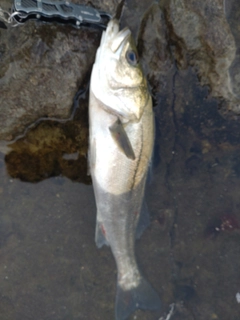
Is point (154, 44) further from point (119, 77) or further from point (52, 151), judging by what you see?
point (52, 151)

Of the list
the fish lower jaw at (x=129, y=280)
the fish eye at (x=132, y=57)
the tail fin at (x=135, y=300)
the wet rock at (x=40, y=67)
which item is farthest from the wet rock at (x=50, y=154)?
the tail fin at (x=135, y=300)

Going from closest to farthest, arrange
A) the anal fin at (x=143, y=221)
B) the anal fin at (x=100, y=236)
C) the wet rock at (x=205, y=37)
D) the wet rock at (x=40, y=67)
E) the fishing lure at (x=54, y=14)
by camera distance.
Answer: the fishing lure at (x=54, y=14), the wet rock at (x=40, y=67), the wet rock at (x=205, y=37), the anal fin at (x=100, y=236), the anal fin at (x=143, y=221)

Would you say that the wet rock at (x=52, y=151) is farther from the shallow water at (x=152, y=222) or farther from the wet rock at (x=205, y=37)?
the wet rock at (x=205, y=37)

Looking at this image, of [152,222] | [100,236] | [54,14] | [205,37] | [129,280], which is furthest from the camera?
[152,222]

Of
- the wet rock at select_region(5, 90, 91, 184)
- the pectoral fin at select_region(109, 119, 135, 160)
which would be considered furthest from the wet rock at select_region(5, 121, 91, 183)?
the pectoral fin at select_region(109, 119, 135, 160)

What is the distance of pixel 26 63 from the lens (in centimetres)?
276

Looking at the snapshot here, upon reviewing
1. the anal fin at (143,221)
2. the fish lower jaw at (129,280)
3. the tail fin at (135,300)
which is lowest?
the tail fin at (135,300)

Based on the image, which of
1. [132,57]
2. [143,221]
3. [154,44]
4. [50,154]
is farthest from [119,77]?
[143,221]

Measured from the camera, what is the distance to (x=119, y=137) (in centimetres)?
273

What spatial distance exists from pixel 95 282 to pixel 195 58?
265 centimetres

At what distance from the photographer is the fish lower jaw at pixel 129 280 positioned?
3309 millimetres

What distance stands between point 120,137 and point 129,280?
1.59m

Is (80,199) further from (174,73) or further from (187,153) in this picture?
(174,73)

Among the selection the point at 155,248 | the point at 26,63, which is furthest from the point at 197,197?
the point at 26,63
